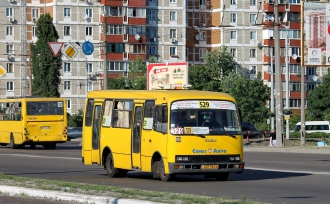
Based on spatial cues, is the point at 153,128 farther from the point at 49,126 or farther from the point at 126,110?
the point at 49,126

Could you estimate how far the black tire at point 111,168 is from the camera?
Result: 24.2 metres

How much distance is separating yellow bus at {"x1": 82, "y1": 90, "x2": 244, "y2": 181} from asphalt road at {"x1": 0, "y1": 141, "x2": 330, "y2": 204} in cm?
40

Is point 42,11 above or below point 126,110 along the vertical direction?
above

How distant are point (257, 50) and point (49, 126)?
6701cm

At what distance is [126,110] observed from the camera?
79.6 feet

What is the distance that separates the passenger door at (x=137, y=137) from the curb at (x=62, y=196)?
4651 mm

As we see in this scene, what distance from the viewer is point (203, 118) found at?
2219cm

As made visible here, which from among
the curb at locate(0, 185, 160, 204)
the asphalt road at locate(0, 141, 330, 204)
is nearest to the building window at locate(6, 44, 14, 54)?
the asphalt road at locate(0, 141, 330, 204)

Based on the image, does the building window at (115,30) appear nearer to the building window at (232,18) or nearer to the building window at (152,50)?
the building window at (152,50)

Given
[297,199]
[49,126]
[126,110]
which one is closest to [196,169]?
[126,110]

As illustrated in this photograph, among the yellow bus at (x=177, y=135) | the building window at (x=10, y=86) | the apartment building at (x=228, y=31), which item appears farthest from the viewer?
the apartment building at (x=228, y=31)

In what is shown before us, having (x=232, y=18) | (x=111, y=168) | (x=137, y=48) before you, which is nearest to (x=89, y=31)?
(x=137, y=48)

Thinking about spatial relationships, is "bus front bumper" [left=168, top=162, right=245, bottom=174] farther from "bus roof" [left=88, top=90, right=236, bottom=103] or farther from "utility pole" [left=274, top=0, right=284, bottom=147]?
"utility pole" [left=274, top=0, right=284, bottom=147]

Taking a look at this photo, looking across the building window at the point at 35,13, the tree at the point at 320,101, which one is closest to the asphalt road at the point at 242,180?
the tree at the point at 320,101
